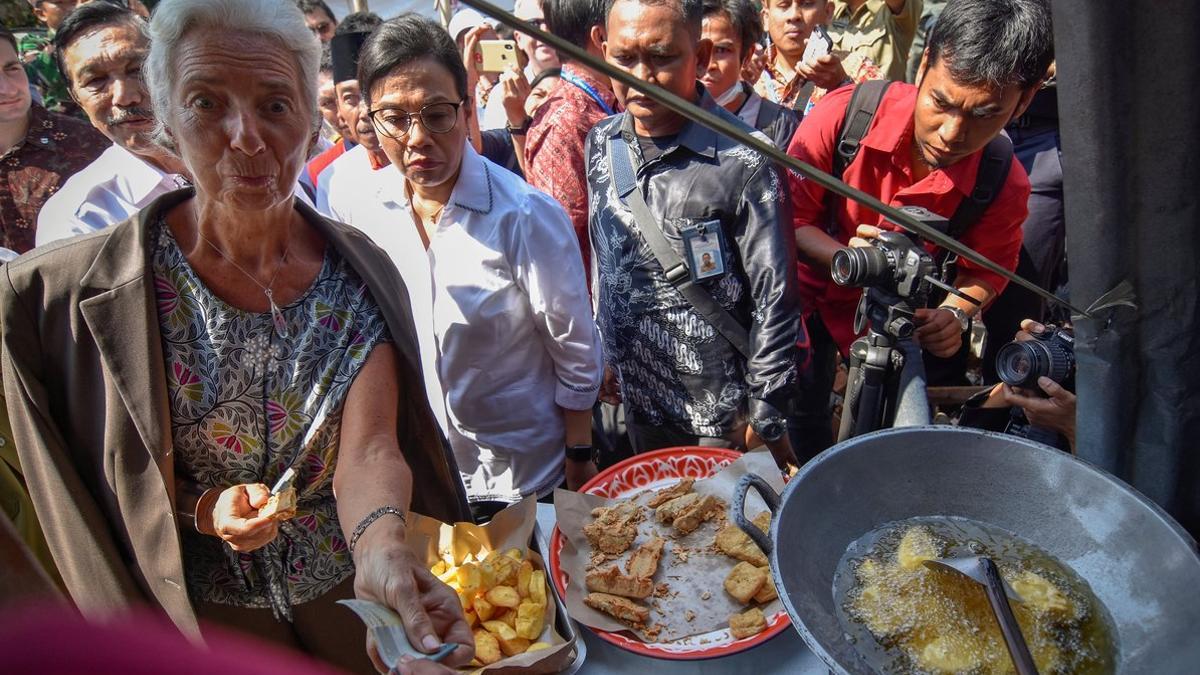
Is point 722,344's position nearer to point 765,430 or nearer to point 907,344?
point 765,430

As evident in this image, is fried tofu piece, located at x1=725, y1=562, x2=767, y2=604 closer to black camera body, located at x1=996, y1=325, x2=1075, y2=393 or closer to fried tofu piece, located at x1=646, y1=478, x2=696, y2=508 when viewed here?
fried tofu piece, located at x1=646, y1=478, x2=696, y2=508

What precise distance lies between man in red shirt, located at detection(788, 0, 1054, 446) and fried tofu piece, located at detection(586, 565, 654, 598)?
3.62 feet

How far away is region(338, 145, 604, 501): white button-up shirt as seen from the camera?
7.02 ft

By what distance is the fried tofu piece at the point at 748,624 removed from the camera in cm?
138

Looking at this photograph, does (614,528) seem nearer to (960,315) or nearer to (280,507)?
(280,507)

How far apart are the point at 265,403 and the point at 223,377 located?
10 centimetres

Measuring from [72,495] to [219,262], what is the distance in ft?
1.78

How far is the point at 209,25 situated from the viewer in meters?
1.38

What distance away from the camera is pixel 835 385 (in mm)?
3029

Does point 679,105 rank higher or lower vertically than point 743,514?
higher

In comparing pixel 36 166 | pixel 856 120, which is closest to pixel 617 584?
pixel 856 120

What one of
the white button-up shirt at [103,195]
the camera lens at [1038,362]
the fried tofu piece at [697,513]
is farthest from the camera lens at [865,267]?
the white button-up shirt at [103,195]

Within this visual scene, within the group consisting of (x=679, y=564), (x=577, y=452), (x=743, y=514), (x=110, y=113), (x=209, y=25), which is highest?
(x=209, y=25)

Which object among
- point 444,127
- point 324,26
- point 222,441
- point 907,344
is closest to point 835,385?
point 907,344
